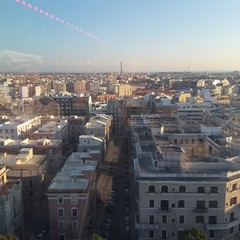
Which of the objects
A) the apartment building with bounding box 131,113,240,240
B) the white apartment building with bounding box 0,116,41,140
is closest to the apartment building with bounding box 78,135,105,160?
the white apartment building with bounding box 0,116,41,140

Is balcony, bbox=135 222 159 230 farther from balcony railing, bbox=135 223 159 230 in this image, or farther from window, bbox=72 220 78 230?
window, bbox=72 220 78 230

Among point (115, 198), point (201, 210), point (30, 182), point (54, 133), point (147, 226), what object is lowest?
point (115, 198)

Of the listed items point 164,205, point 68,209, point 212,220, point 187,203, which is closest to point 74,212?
point 68,209

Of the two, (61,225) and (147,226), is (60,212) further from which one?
(147,226)

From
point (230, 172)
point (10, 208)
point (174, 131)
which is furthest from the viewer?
point (174, 131)

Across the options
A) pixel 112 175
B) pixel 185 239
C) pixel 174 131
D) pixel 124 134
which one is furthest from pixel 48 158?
pixel 124 134

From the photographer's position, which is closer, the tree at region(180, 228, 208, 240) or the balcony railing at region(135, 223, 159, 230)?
the tree at region(180, 228, 208, 240)

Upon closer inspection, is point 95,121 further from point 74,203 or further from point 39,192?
point 74,203

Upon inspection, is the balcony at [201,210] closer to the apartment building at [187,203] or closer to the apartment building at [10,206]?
the apartment building at [187,203]

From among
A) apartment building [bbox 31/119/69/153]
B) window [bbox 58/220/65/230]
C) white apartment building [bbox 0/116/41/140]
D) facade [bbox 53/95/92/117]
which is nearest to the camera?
window [bbox 58/220/65/230]
